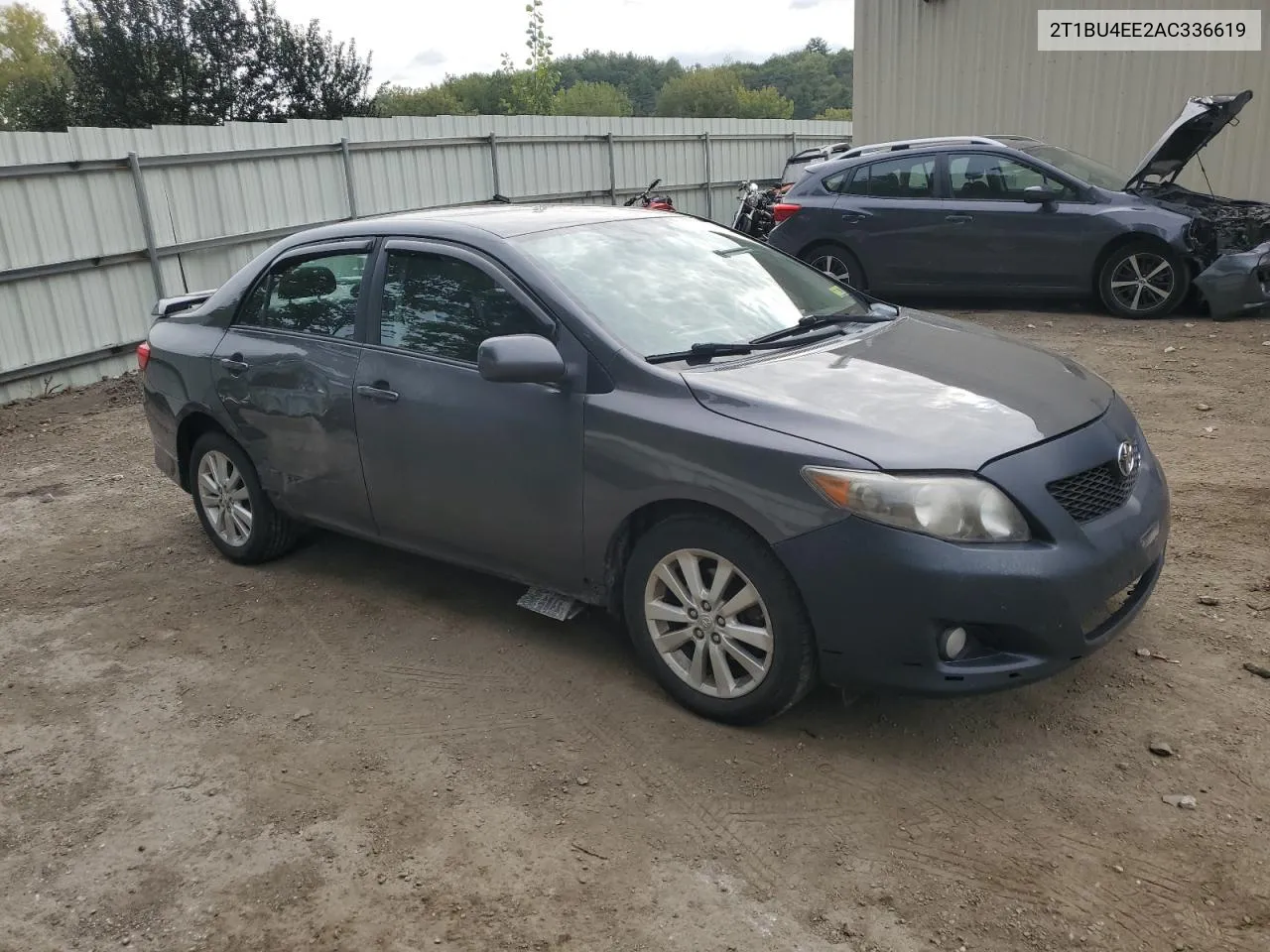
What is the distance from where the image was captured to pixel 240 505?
16.8 ft

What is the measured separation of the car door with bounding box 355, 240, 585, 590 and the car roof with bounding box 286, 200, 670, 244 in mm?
89

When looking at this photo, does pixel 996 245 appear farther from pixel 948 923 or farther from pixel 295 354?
pixel 948 923

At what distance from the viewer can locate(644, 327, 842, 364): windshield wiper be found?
3.69m

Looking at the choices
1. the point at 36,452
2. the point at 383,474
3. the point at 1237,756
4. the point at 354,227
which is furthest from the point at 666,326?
the point at 36,452

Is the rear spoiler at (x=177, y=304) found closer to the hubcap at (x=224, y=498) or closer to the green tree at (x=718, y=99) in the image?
the hubcap at (x=224, y=498)

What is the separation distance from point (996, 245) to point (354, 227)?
7361 mm

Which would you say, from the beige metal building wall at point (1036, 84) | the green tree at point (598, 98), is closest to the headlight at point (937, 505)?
the beige metal building wall at point (1036, 84)

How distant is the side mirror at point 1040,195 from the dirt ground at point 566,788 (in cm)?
575

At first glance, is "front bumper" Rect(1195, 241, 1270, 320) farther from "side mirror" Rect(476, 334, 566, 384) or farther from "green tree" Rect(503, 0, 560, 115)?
"green tree" Rect(503, 0, 560, 115)

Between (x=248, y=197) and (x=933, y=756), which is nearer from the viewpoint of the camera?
(x=933, y=756)

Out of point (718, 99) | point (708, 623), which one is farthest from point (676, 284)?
point (718, 99)

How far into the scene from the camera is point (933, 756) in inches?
131

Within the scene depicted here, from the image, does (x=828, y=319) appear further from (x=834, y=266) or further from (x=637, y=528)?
(x=834, y=266)

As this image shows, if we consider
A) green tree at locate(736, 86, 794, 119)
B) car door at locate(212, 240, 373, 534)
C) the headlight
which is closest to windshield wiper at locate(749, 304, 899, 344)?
the headlight
